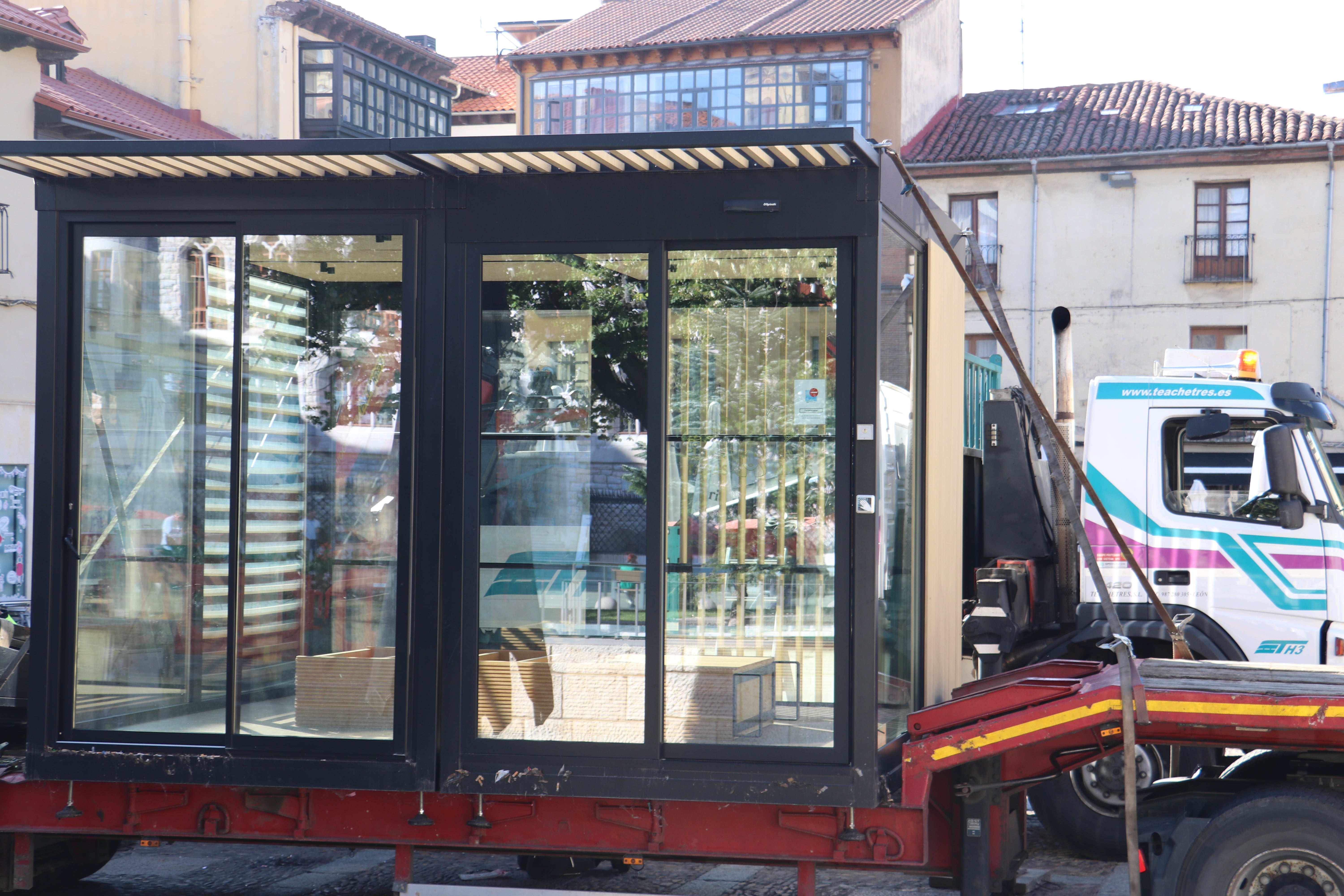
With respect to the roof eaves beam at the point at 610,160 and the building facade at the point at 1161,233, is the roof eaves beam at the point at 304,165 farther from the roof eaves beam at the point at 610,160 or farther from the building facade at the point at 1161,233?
the building facade at the point at 1161,233

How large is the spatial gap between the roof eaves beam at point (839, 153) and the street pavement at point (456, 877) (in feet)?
11.0

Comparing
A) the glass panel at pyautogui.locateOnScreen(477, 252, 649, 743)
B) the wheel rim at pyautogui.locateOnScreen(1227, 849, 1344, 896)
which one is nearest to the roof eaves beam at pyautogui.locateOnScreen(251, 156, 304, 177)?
the glass panel at pyautogui.locateOnScreen(477, 252, 649, 743)

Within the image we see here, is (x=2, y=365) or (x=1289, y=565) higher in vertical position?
(x=2, y=365)

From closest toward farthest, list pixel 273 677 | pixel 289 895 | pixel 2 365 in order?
1. pixel 273 677
2. pixel 289 895
3. pixel 2 365

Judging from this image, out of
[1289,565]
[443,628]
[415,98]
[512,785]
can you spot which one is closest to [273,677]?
[443,628]

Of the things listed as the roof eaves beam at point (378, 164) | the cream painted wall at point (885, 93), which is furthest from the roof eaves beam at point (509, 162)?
the cream painted wall at point (885, 93)

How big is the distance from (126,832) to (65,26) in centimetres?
1957

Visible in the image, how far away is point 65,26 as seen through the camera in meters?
21.3

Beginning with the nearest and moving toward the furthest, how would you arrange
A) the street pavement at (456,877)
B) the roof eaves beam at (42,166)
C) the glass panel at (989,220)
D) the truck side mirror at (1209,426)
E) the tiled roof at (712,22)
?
the roof eaves beam at (42,166)
the street pavement at (456,877)
the truck side mirror at (1209,426)
the glass panel at (989,220)
the tiled roof at (712,22)

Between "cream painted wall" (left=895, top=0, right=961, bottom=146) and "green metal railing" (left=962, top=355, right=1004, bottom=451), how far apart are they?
2048 cm

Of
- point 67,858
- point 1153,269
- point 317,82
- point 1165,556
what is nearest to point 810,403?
point 1165,556

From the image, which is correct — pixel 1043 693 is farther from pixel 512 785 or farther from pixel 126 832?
pixel 126 832

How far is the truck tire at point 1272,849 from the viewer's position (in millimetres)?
4648

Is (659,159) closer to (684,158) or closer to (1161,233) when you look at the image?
(684,158)
